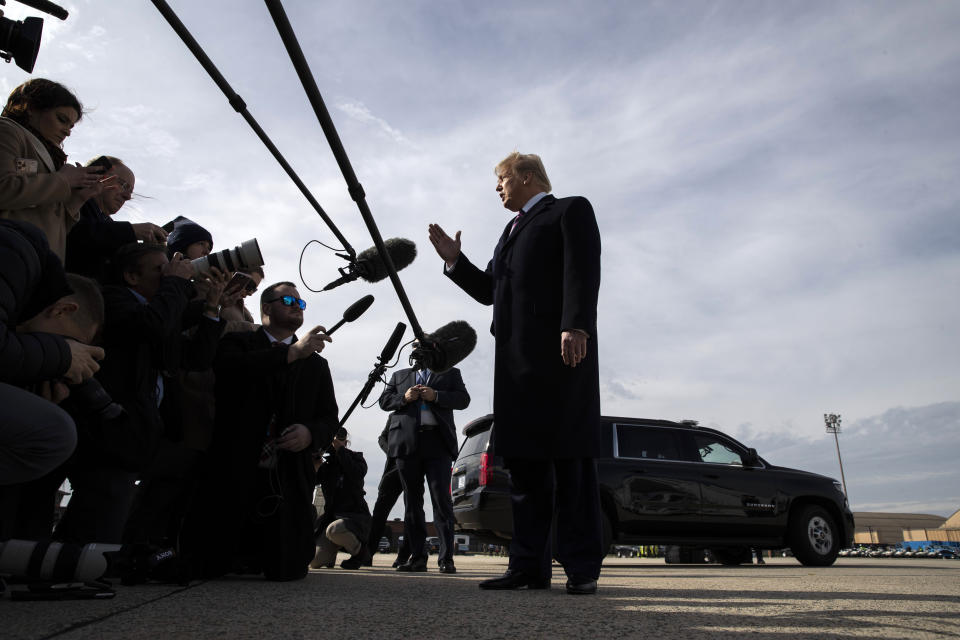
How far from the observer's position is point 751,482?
8492mm

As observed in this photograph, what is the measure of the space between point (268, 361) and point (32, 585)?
1825mm

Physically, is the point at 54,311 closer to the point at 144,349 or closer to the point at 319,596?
the point at 144,349

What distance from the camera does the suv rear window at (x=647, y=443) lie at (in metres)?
8.19

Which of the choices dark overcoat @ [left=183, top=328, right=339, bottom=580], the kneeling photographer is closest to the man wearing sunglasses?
dark overcoat @ [left=183, top=328, right=339, bottom=580]

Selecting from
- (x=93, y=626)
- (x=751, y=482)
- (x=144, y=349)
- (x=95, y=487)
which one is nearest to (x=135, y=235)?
(x=144, y=349)

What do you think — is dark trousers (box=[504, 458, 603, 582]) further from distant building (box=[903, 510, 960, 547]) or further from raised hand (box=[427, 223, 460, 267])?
distant building (box=[903, 510, 960, 547])

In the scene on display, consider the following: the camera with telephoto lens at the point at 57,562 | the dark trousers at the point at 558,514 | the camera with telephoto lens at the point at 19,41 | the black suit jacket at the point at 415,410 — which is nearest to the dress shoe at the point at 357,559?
the black suit jacket at the point at 415,410

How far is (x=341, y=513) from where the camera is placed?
6480 mm

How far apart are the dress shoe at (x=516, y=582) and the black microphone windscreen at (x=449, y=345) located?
4.88 ft

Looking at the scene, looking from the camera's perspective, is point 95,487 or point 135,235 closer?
point 95,487

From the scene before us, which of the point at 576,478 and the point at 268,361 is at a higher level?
→ the point at 268,361

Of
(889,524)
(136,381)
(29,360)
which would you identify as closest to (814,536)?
(136,381)

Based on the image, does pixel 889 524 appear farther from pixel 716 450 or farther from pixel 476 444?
pixel 476 444

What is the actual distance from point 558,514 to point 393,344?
1644 mm
